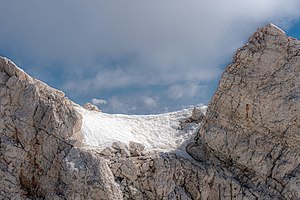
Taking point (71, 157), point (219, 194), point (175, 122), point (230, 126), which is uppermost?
point (175, 122)

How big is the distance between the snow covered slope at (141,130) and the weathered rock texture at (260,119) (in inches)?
107

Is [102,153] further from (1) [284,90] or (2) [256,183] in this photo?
(1) [284,90]

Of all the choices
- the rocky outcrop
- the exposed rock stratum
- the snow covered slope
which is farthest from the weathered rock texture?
the rocky outcrop

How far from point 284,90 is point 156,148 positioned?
10313 mm

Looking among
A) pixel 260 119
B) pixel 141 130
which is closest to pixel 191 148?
pixel 141 130

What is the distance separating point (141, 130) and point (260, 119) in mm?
10208

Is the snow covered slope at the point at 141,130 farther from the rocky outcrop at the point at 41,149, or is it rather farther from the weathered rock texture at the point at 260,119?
→ the weathered rock texture at the point at 260,119

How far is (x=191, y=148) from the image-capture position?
1320 inches

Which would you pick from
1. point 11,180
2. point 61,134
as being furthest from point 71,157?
point 11,180

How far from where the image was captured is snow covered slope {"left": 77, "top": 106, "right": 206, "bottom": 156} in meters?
33.5

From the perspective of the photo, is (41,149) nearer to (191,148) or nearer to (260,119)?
(191,148)

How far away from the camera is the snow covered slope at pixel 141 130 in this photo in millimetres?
33500

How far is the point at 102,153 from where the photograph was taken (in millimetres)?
30453

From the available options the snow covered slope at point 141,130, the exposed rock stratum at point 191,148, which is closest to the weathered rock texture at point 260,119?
the exposed rock stratum at point 191,148
